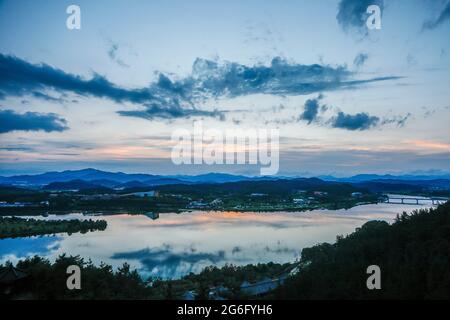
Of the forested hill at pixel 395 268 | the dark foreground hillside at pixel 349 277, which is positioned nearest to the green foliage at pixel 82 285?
the dark foreground hillside at pixel 349 277

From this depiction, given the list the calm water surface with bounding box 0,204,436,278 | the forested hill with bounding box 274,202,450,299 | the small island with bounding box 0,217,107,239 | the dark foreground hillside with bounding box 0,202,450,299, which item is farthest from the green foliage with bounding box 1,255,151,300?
the small island with bounding box 0,217,107,239

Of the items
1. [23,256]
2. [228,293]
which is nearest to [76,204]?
[23,256]

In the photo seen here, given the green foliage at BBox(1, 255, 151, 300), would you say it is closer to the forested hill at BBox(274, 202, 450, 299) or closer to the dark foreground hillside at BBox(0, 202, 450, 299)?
the dark foreground hillside at BBox(0, 202, 450, 299)

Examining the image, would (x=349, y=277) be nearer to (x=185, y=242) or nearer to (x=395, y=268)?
(x=395, y=268)

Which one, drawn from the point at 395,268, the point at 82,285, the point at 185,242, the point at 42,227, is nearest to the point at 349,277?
the point at 395,268

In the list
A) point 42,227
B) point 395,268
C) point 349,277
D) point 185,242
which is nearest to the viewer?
point 395,268
